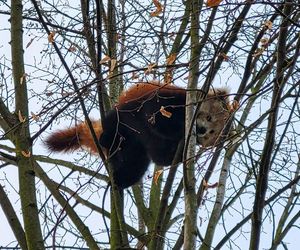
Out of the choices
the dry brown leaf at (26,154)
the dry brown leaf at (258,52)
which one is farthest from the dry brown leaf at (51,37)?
the dry brown leaf at (258,52)

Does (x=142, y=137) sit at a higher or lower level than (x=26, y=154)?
higher

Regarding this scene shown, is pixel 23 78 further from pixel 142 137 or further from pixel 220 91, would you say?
pixel 142 137

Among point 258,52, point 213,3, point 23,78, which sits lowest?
point 213,3

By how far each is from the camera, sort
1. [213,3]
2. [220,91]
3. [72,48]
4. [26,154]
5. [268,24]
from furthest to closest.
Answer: [220,91] < [72,48] < [26,154] < [268,24] < [213,3]

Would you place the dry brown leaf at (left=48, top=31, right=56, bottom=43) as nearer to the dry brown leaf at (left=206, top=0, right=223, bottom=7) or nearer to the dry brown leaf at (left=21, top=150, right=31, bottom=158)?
the dry brown leaf at (left=21, top=150, right=31, bottom=158)

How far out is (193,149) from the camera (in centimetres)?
377

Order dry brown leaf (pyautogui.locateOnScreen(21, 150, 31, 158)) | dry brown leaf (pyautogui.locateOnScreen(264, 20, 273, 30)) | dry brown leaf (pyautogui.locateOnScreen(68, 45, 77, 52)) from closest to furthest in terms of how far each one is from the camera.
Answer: dry brown leaf (pyautogui.locateOnScreen(264, 20, 273, 30)) < dry brown leaf (pyautogui.locateOnScreen(21, 150, 31, 158)) < dry brown leaf (pyautogui.locateOnScreen(68, 45, 77, 52))

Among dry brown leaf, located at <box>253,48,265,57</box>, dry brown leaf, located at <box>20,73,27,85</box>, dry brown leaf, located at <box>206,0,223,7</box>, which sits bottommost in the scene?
dry brown leaf, located at <box>206,0,223,7</box>

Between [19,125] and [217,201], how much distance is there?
1.33 metres

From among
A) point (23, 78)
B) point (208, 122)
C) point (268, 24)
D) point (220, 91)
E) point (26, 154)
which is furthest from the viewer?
point (208, 122)

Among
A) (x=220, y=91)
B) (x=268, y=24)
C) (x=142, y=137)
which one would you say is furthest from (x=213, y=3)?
(x=142, y=137)

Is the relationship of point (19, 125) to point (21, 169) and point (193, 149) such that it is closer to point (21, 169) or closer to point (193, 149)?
point (21, 169)

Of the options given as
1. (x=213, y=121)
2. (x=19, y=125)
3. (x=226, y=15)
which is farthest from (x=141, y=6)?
(x=226, y=15)

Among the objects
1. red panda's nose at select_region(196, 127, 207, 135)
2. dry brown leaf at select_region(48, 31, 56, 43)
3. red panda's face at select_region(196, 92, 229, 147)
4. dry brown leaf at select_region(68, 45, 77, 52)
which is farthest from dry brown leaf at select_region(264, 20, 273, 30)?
red panda's nose at select_region(196, 127, 207, 135)
